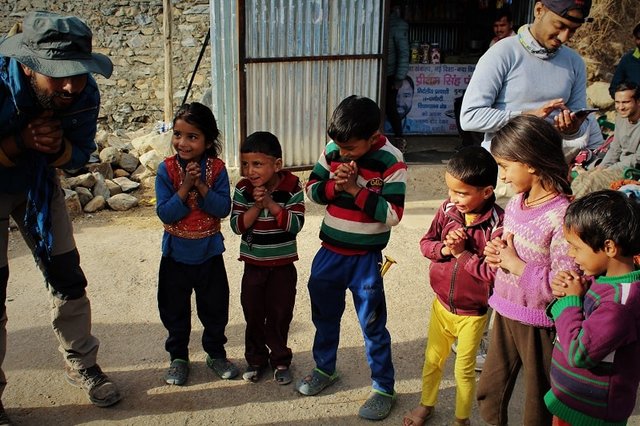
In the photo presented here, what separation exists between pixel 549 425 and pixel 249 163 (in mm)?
1891

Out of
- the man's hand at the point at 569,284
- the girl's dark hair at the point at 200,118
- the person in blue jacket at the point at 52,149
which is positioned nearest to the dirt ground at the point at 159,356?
the person in blue jacket at the point at 52,149

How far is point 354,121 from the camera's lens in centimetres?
304

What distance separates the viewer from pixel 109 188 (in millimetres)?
7129

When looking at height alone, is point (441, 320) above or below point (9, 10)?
below

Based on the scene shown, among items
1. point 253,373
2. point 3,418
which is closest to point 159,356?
point 253,373

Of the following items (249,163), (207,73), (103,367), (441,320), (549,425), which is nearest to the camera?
(549,425)

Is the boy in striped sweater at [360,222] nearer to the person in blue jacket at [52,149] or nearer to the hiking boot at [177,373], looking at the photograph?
the hiking boot at [177,373]

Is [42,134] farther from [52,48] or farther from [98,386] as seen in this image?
[98,386]

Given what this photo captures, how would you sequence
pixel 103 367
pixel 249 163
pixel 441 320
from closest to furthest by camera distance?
pixel 441 320 → pixel 249 163 → pixel 103 367

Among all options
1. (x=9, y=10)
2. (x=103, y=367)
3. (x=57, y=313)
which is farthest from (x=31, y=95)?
(x=9, y=10)

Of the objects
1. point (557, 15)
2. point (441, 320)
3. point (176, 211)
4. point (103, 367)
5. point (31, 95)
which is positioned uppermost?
point (557, 15)

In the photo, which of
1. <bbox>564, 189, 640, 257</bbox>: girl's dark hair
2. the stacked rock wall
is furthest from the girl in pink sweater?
the stacked rock wall

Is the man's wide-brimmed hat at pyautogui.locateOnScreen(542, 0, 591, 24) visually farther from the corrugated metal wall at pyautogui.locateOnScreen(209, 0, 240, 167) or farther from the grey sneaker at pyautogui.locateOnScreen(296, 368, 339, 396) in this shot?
the corrugated metal wall at pyautogui.locateOnScreen(209, 0, 240, 167)

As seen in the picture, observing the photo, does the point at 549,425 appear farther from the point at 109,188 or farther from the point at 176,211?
the point at 109,188
